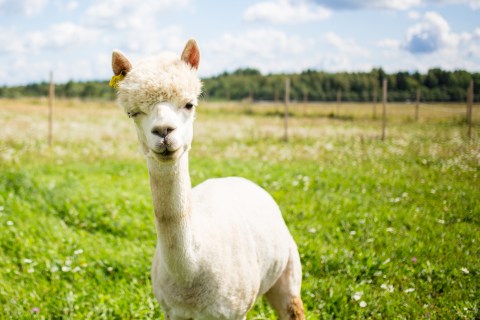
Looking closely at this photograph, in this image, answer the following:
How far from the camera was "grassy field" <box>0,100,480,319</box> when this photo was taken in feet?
14.2

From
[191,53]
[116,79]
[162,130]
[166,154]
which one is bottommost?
[166,154]

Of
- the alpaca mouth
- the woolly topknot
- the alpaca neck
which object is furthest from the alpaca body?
the woolly topknot

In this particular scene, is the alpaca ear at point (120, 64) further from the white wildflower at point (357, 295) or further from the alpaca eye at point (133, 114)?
the white wildflower at point (357, 295)

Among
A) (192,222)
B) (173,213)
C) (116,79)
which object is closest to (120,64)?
(116,79)

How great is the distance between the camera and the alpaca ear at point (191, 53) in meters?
2.47

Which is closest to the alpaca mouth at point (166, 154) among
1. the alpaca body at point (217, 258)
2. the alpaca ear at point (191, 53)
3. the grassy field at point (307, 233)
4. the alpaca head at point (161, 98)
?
the alpaca head at point (161, 98)

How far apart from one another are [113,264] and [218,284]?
2.73 meters

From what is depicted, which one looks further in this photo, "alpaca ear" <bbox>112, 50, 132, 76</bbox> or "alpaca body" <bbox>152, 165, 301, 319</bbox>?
"alpaca body" <bbox>152, 165, 301, 319</bbox>

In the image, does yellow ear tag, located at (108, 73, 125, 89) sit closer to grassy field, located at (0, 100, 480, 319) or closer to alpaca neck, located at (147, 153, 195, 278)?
alpaca neck, located at (147, 153, 195, 278)

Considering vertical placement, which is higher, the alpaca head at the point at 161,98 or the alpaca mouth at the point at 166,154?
the alpaca head at the point at 161,98

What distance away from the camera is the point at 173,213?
256cm

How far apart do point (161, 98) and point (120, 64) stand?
43 centimetres

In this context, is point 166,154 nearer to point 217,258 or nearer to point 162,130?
point 162,130

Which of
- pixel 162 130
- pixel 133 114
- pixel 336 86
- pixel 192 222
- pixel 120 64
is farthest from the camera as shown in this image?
pixel 336 86
